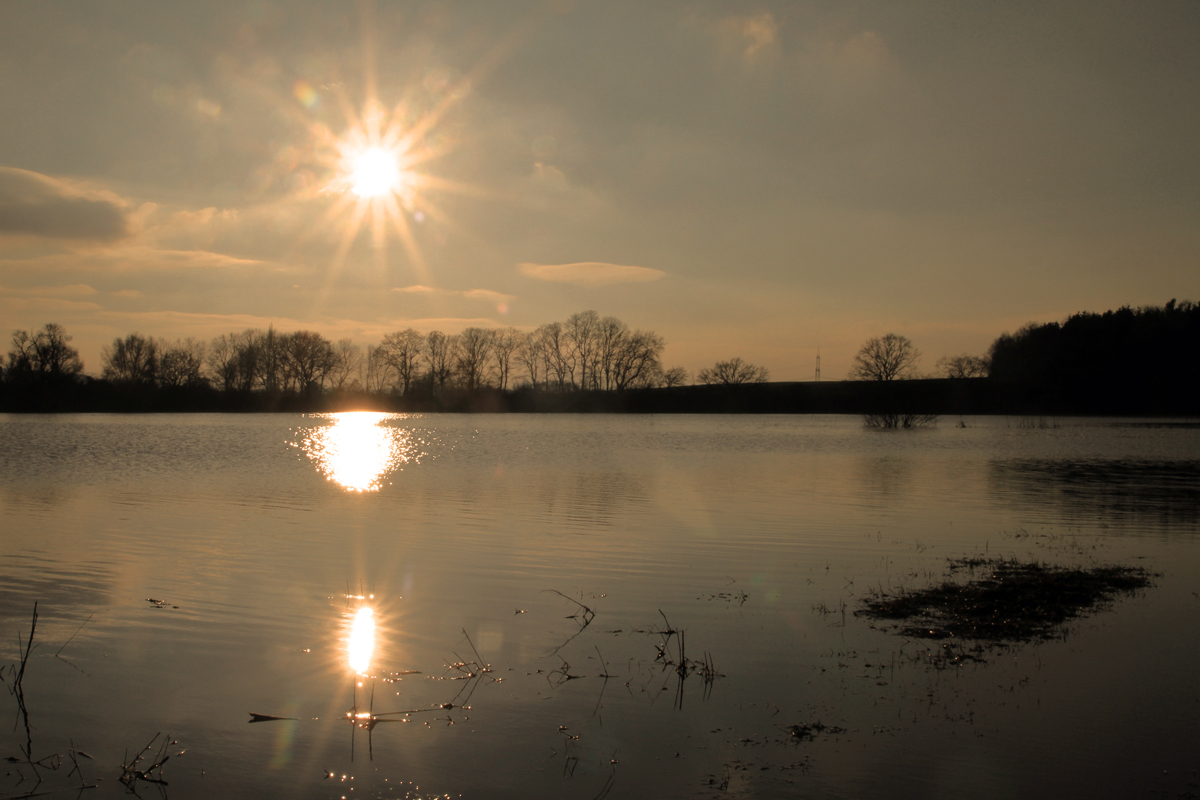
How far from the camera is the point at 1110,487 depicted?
22.2 metres

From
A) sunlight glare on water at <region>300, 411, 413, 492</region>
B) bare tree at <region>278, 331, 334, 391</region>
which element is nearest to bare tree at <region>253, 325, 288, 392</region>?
bare tree at <region>278, 331, 334, 391</region>

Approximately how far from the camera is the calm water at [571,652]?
513 cm

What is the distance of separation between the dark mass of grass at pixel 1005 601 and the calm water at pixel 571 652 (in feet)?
1.10

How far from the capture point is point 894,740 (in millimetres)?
5551

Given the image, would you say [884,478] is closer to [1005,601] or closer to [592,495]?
[592,495]

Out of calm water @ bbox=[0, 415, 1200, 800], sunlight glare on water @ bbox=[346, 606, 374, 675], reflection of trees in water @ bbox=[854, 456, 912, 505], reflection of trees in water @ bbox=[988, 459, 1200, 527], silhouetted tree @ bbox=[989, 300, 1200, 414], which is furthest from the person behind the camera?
silhouetted tree @ bbox=[989, 300, 1200, 414]

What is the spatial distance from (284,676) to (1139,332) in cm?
9307

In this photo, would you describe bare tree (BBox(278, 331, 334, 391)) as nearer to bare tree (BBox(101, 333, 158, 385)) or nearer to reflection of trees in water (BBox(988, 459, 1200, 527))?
bare tree (BBox(101, 333, 158, 385))

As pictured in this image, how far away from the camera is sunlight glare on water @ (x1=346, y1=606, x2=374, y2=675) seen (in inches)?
282

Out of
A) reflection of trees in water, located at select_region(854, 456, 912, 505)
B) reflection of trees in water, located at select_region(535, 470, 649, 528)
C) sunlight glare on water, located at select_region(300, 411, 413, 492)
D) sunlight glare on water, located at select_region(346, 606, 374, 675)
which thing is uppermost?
reflection of trees in water, located at select_region(854, 456, 912, 505)

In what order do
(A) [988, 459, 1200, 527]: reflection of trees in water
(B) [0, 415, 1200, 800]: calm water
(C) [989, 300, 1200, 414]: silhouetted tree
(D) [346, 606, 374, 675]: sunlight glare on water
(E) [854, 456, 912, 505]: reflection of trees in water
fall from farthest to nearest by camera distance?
A: 1. (C) [989, 300, 1200, 414]: silhouetted tree
2. (E) [854, 456, 912, 505]: reflection of trees in water
3. (A) [988, 459, 1200, 527]: reflection of trees in water
4. (D) [346, 606, 374, 675]: sunlight glare on water
5. (B) [0, 415, 1200, 800]: calm water

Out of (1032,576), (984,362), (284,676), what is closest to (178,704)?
(284,676)

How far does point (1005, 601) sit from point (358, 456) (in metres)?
28.1

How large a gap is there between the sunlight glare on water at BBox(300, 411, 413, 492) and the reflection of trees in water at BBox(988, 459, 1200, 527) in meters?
17.3
